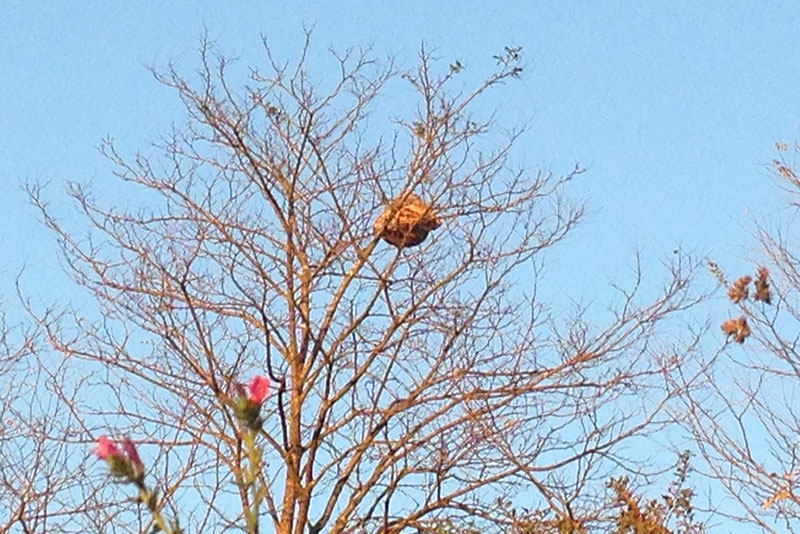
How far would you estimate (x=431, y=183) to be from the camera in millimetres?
5992

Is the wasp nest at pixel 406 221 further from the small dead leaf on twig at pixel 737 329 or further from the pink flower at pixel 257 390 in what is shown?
the pink flower at pixel 257 390

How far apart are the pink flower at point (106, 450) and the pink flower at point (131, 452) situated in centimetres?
2

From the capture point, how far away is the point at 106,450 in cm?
215

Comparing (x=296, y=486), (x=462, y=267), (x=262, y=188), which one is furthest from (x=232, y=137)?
(x=296, y=486)

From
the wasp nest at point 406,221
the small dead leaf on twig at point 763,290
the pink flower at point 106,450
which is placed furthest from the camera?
the small dead leaf on twig at point 763,290

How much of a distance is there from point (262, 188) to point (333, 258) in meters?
0.48

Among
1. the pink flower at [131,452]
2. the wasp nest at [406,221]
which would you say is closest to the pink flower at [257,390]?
the pink flower at [131,452]

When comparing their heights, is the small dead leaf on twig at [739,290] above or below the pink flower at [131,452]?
above

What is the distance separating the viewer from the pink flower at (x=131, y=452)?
2152mm

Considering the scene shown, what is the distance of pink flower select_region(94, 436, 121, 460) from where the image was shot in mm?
2141

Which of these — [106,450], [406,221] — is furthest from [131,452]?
[406,221]

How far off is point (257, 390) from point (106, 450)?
0.89 feet

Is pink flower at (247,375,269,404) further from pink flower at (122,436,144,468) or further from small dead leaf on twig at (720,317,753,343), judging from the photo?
small dead leaf on twig at (720,317,753,343)

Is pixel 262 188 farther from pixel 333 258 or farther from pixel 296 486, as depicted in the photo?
pixel 296 486
